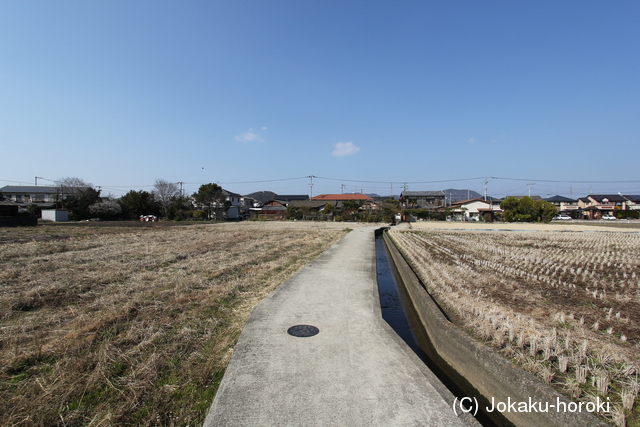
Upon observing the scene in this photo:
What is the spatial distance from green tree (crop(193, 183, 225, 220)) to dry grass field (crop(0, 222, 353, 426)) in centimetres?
3322

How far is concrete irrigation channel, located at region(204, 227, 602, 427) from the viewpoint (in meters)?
2.06

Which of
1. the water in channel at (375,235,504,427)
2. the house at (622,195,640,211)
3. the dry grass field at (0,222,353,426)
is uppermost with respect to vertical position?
Answer: the house at (622,195,640,211)

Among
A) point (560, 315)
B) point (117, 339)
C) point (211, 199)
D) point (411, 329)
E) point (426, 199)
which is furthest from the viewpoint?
point (426, 199)

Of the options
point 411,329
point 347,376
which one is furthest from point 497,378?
point 411,329

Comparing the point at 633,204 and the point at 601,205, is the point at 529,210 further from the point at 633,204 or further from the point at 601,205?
the point at 633,204

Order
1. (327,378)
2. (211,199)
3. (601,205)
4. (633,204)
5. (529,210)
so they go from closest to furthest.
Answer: (327,378) < (529,210) < (211,199) < (601,205) < (633,204)

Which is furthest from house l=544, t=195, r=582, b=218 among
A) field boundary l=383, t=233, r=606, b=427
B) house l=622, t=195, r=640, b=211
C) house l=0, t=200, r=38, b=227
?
house l=0, t=200, r=38, b=227

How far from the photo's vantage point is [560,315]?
4.06 metres

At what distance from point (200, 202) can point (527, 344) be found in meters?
41.3

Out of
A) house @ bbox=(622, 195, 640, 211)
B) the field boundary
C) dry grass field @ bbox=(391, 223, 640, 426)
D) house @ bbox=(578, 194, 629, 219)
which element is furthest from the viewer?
house @ bbox=(622, 195, 640, 211)

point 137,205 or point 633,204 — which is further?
point 633,204

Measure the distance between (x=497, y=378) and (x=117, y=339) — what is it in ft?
13.5

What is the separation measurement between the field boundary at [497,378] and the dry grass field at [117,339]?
2.58m

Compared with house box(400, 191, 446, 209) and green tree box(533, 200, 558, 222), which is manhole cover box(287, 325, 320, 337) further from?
house box(400, 191, 446, 209)
